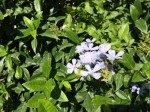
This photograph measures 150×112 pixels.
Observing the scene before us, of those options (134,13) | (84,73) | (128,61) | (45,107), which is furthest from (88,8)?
(45,107)

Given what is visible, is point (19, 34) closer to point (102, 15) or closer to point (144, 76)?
point (102, 15)

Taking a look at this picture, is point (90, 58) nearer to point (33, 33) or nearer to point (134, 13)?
point (33, 33)

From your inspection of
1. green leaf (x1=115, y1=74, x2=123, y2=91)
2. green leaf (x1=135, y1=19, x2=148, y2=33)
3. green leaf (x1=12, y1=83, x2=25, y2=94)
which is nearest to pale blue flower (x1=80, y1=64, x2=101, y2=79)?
green leaf (x1=115, y1=74, x2=123, y2=91)

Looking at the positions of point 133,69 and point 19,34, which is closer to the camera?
point 133,69

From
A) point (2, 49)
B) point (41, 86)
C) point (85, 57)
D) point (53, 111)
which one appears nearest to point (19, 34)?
point (2, 49)

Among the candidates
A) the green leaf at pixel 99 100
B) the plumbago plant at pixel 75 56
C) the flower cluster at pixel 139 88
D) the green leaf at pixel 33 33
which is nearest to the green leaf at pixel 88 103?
the plumbago plant at pixel 75 56

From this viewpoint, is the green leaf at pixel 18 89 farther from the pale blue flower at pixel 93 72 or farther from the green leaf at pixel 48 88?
the pale blue flower at pixel 93 72
